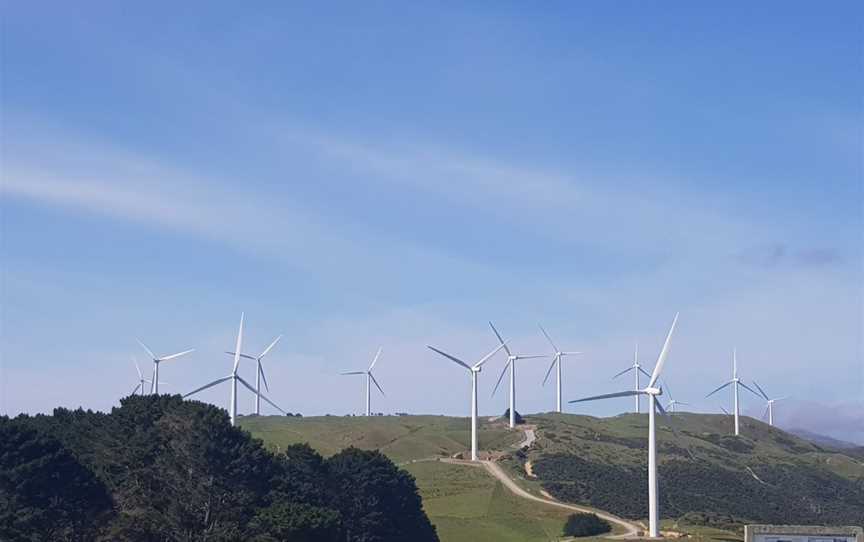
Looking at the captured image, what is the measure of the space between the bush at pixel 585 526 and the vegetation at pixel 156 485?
2687 cm

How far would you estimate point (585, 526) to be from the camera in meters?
138

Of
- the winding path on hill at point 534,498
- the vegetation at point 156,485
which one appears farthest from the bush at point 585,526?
the vegetation at point 156,485

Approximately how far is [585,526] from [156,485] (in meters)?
52.9

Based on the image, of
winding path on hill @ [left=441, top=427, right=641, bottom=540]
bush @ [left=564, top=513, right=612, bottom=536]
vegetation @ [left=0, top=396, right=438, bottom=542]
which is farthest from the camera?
winding path on hill @ [left=441, top=427, right=641, bottom=540]

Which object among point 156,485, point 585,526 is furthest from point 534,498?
point 156,485

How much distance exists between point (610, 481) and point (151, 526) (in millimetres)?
99757

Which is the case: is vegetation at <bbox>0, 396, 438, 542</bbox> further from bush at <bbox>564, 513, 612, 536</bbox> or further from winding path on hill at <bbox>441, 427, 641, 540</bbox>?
winding path on hill at <bbox>441, 427, 641, 540</bbox>

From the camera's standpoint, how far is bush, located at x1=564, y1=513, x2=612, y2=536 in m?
137

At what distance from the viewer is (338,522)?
106750 mm

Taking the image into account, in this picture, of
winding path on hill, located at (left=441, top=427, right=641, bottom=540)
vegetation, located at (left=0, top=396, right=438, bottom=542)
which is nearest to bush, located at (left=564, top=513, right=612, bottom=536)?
winding path on hill, located at (left=441, top=427, right=641, bottom=540)

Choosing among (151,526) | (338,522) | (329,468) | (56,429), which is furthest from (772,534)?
(56,429)

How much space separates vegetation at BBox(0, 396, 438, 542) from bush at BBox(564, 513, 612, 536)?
2687cm

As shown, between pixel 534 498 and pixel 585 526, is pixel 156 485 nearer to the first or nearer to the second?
pixel 585 526

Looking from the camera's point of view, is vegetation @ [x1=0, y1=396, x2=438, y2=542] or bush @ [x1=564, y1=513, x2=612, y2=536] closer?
vegetation @ [x1=0, y1=396, x2=438, y2=542]
